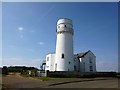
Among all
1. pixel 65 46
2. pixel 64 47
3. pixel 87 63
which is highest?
pixel 65 46

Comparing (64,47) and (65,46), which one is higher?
(65,46)

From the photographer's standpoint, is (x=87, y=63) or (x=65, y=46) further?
(x=87, y=63)

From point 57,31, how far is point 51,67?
33.0 feet

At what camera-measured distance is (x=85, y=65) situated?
48469 millimetres

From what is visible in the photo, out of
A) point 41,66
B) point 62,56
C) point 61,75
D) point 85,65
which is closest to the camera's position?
point 61,75

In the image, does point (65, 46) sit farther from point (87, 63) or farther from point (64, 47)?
point (87, 63)

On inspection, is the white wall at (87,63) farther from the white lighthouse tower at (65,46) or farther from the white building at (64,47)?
the white lighthouse tower at (65,46)

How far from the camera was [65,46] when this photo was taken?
41688mm

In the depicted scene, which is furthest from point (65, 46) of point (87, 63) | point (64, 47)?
point (87, 63)

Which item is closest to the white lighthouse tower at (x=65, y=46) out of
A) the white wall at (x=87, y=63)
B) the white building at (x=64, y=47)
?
the white building at (x=64, y=47)

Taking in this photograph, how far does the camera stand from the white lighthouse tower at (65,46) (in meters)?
41.8

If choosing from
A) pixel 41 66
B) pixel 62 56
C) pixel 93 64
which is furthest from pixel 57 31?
pixel 41 66

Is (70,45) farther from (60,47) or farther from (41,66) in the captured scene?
(41,66)

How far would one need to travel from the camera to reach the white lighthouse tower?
4175cm
